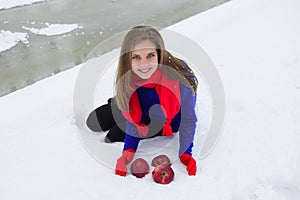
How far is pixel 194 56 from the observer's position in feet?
10.9

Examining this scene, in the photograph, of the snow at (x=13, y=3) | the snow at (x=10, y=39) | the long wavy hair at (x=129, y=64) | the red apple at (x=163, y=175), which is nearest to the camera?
the long wavy hair at (x=129, y=64)

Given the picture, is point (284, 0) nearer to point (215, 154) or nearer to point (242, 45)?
point (242, 45)

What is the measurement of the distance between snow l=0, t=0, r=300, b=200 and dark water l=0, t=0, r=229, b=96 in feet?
3.55

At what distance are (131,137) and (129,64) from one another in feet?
1.56

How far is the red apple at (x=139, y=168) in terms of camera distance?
1.72 m

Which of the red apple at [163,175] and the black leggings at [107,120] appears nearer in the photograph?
the red apple at [163,175]

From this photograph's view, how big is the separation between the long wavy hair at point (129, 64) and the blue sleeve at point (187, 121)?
6 cm

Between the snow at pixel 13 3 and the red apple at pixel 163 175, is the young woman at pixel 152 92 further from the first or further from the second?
the snow at pixel 13 3

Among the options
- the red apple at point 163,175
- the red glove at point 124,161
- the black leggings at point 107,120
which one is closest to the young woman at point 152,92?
the red glove at point 124,161

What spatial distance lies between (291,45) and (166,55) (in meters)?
2.61

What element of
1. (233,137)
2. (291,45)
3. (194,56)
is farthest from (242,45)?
(233,137)

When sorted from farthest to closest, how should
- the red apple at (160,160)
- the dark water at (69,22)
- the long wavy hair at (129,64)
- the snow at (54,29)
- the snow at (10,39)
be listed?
1. the snow at (54,29)
2. the snow at (10,39)
3. the dark water at (69,22)
4. the red apple at (160,160)
5. the long wavy hair at (129,64)

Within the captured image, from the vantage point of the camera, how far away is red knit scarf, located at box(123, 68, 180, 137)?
167 centimetres

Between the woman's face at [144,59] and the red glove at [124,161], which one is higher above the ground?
the woman's face at [144,59]
